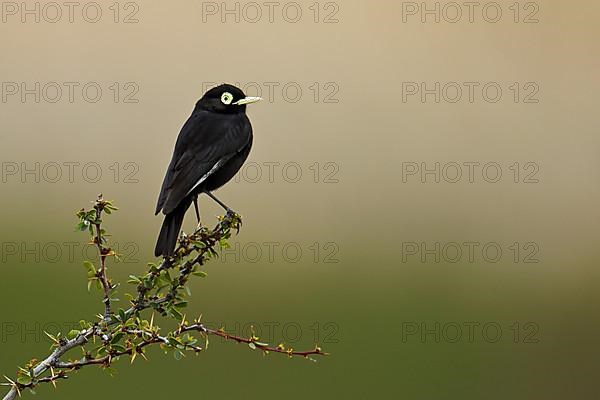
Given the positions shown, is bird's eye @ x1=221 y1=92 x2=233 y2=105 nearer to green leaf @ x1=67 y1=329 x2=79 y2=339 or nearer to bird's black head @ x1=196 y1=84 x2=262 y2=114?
bird's black head @ x1=196 y1=84 x2=262 y2=114

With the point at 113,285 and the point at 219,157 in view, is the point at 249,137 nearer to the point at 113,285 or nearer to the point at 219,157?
the point at 219,157

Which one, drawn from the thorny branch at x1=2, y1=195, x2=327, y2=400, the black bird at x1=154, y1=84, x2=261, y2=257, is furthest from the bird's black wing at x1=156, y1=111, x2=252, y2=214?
the thorny branch at x1=2, y1=195, x2=327, y2=400

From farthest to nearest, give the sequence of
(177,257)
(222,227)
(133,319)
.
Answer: (222,227)
(177,257)
(133,319)

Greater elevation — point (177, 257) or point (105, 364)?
point (177, 257)

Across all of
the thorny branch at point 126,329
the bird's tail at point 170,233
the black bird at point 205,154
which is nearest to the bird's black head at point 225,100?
the black bird at point 205,154

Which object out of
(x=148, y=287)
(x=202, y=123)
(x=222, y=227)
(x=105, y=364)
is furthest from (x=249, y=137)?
(x=105, y=364)

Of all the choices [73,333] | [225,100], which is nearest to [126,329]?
[73,333]

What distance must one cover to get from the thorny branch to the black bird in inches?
18.8

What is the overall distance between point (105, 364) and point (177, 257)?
1.49 feet

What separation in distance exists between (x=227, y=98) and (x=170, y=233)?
101 centimetres

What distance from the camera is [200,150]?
330 cm

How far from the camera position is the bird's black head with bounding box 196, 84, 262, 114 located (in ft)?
12.1

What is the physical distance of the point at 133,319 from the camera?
2.13m

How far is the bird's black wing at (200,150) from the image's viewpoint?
3029 mm
